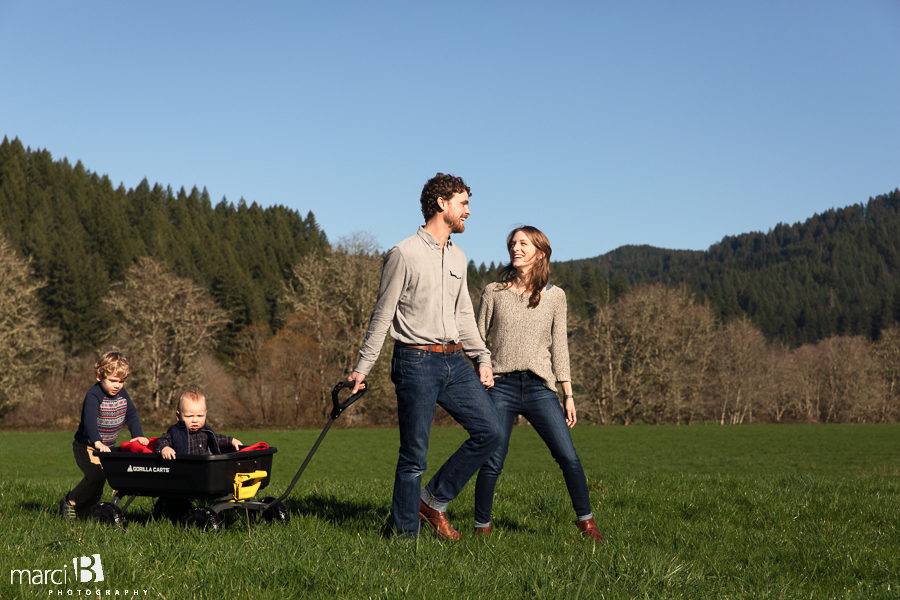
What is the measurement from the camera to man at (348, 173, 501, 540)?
490 cm

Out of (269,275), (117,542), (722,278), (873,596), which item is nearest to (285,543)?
(117,542)

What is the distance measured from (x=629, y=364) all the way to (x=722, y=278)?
12073 cm

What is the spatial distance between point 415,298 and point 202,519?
7.16 feet

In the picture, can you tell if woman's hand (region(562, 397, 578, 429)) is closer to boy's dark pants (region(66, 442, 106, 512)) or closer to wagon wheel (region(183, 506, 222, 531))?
wagon wheel (region(183, 506, 222, 531))

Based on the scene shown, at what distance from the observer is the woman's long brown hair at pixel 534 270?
567cm

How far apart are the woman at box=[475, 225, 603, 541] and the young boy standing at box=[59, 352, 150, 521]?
2835 mm

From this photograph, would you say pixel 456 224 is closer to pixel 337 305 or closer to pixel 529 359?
pixel 529 359

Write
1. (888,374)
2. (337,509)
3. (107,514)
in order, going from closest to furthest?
(107,514) < (337,509) < (888,374)

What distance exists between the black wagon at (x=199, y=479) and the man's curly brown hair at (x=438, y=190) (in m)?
1.29

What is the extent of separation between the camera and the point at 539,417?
548 centimetres

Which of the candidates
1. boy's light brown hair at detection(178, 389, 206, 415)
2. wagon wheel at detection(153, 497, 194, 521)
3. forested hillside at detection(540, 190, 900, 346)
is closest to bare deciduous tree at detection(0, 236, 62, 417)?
wagon wheel at detection(153, 497, 194, 521)

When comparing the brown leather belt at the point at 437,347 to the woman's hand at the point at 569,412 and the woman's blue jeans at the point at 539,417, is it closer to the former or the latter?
the woman's blue jeans at the point at 539,417

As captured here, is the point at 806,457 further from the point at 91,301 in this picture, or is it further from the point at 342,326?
the point at 91,301

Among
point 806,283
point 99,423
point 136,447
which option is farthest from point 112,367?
point 806,283
